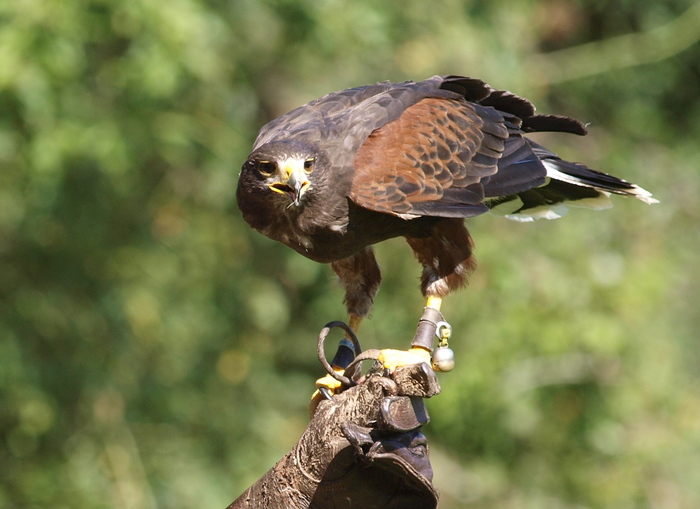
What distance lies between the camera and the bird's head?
3439 mm

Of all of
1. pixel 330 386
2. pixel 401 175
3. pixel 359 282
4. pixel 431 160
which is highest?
pixel 431 160

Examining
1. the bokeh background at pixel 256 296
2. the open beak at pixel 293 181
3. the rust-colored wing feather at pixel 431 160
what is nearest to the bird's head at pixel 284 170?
the open beak at pixel 293 181

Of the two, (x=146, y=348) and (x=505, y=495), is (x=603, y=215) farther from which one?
(x=146, y=348)

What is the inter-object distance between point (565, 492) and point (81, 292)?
14.4 ft

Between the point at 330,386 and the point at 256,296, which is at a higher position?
the point at 256,296

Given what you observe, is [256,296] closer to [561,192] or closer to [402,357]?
[561,192]

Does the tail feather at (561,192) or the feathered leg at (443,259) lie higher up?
the tail feather at (561,192)

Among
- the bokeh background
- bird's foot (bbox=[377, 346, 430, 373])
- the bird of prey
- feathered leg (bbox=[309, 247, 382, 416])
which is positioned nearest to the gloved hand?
bird's foot (bbox=[377, 346, 430, 373])

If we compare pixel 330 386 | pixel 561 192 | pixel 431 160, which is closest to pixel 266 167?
pixel 431 160

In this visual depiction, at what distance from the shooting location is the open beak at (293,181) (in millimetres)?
3436

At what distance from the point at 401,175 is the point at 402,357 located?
0.74 m

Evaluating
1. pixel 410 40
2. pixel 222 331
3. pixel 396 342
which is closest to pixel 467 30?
pixel 410 40

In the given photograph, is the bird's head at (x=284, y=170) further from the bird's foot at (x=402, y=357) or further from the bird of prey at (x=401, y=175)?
the bird's foot at (x=402, y=357)

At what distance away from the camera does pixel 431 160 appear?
3.89 m
